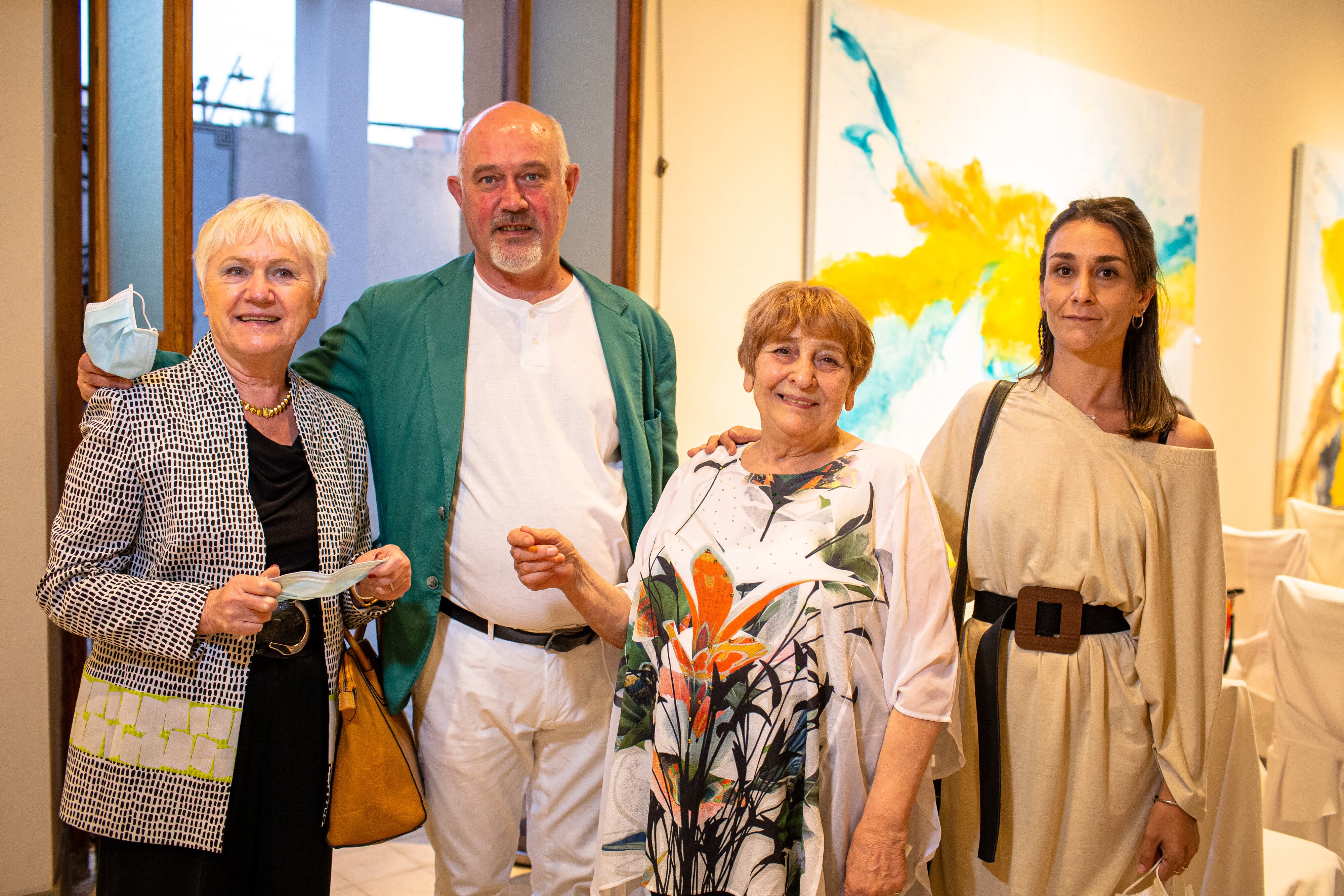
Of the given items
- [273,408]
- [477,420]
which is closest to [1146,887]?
[477,420]

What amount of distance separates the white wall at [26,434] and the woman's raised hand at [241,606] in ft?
3.07

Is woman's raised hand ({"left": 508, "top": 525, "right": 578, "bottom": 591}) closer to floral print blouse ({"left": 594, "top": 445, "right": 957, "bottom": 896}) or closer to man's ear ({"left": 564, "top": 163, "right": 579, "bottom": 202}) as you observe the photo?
floral print blouse ({"left": 594, "top": 445, "right": 957, "bottom": 896})

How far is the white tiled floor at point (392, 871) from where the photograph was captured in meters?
2.79

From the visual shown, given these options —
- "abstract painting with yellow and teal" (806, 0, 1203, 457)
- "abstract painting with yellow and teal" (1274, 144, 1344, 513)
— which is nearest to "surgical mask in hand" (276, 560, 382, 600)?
"abstract painting with yellow and teal" (806, 0, 1203, 457)

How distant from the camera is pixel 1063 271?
5.72ft

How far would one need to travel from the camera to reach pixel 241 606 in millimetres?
1490

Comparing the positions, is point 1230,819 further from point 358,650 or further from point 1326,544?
point 1326,544

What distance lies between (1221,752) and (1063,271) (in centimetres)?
119

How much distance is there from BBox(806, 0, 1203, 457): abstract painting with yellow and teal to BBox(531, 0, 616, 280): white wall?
712 mm

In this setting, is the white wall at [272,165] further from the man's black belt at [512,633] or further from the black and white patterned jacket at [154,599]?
the man's black belt at [512,633]

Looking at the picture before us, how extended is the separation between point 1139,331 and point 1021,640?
2.01ft

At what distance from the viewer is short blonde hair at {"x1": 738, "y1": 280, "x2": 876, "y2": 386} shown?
1568 millimetres

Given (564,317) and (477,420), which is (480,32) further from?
(477,420)

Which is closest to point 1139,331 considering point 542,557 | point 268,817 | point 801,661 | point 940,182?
point 801,661
